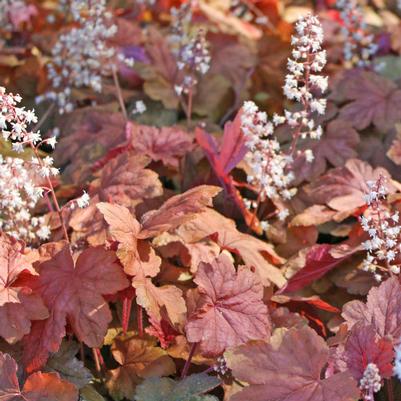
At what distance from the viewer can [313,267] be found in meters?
2.27

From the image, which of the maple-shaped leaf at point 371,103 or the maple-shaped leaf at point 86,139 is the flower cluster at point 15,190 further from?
the maple-shaped leaf at point 371,103

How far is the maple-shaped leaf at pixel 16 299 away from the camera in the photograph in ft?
6.16

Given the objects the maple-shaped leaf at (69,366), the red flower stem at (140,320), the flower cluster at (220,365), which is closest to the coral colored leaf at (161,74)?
the red flower stem at (140,320)

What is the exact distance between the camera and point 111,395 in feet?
6.67

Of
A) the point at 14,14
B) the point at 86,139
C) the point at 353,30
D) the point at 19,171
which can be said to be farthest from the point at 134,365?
the point at 14,14

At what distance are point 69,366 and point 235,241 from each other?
0.66 metres

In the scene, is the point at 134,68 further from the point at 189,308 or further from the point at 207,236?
the point at 189,308

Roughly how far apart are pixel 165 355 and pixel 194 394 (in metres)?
0.24

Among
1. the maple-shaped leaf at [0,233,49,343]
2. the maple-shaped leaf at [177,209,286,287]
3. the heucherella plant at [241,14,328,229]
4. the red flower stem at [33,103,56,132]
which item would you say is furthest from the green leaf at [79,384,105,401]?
the red flower stem at [33,103,56,132]

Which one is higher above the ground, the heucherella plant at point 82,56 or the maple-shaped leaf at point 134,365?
the heucherella plant at point 82,56

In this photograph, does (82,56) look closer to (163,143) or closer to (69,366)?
(163,143)

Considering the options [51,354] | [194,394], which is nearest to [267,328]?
[194,394]

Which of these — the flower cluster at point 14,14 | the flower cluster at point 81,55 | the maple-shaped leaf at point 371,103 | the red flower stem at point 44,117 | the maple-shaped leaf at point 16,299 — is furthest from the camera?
the flower cluster at point 14,14

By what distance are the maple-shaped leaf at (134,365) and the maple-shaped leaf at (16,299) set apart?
0.29m
